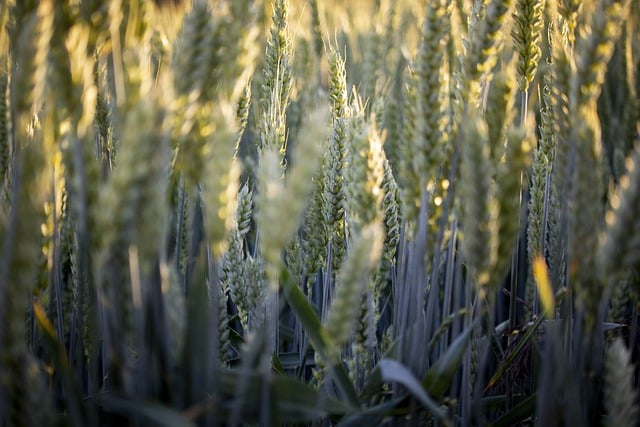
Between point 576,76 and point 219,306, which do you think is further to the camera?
point 219,306

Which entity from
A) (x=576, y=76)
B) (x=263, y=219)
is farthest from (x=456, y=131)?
(x=263, y=219)

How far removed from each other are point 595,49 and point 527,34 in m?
0.35

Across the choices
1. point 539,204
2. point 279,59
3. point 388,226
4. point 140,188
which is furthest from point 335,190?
point 140,188

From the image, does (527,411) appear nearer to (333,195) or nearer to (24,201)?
(333,195)

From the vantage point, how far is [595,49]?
2.92ft

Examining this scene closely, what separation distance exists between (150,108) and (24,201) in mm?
241

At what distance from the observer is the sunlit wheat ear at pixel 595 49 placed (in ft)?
2.91

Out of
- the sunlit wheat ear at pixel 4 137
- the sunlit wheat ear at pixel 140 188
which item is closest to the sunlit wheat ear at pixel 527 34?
the sunlit wheat ear at pixel 140 188

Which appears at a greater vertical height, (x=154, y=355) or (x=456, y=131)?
(x=456, y=131)

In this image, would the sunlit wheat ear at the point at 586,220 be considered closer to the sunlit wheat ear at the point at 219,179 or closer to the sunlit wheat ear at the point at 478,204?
the sunlit wheat ear at the point at 478,204

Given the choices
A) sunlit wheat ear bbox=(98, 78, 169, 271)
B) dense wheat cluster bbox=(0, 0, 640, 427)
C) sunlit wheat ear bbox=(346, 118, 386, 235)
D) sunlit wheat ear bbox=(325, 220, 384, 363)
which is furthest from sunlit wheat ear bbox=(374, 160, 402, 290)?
sunlit wheat ear bbox=(98, 78, 169, 271)

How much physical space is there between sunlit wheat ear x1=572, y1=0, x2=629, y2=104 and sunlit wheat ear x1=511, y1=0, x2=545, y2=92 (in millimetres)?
288

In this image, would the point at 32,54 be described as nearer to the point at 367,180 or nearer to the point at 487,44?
the point at 367,180

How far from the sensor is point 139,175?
0.62 meters
